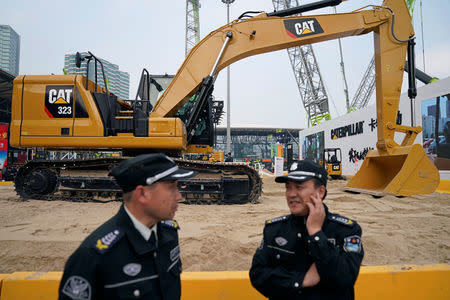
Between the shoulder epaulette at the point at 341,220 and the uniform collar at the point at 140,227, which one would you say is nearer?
the uniform collar at the point at 140,227

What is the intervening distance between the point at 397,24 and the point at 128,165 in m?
8.85

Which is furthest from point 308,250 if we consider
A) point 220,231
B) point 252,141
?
point 252,141

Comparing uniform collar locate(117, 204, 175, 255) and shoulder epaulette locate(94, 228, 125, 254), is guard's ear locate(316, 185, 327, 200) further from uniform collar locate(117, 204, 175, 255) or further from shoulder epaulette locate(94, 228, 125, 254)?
shoulder epaulette locate(94, 228, 125, 254)

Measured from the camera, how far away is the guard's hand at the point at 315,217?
143 centimetres

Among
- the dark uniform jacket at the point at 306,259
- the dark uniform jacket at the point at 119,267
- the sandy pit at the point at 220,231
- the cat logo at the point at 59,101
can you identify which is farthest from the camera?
the cat logo at the point at 59,101

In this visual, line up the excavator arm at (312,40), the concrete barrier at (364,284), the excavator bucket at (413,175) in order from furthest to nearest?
the excavator arm at (312,40) < the excavator bucket at (413,175) < the concrete barrier at (364,284)

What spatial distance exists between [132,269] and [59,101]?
21.7 feet

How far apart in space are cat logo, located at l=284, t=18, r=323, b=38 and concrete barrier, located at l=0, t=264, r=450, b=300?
6.68 m

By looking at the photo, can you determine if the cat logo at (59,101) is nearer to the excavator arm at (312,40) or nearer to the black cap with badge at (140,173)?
the excavator arm at (312,40)

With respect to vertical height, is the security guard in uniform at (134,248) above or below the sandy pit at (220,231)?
above

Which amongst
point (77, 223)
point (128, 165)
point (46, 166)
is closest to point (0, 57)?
point (46, 166)

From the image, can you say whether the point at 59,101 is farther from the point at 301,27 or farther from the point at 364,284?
the point at 364,284

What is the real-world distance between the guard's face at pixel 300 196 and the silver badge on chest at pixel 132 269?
893mm

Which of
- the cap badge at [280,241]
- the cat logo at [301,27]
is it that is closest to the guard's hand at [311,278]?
the cap badge at [280,241]
